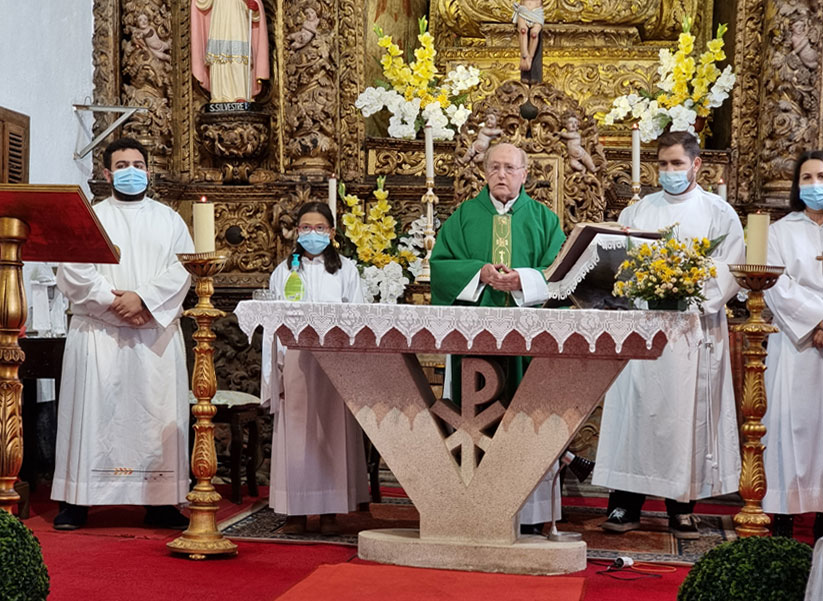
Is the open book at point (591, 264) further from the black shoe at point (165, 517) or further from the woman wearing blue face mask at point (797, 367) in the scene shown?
the black shoe at point (165, 517)

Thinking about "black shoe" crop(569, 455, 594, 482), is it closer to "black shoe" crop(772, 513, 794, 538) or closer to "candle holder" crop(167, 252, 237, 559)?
"black shoe" crop(772, 513, 794, 538)

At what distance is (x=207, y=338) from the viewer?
5.77m

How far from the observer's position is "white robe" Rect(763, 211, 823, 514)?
639cm

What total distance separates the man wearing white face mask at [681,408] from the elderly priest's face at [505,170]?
1.00m

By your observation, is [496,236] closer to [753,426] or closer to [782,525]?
[753,426]

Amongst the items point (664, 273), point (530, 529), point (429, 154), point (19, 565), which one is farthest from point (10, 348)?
point (429, 154)

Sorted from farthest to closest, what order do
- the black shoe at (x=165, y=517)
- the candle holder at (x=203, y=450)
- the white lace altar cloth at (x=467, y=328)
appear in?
the black shoe at (x=165, y=517) < the candle holder at (x=203, y=450) < the white lace altar cloth at (x=467, y=328)

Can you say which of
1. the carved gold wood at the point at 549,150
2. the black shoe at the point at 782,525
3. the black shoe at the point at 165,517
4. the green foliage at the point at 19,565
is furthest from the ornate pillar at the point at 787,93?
the green foliage at the point at 19,565

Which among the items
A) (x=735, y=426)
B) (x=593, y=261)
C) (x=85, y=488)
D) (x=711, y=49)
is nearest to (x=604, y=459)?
(x=735, y=426)

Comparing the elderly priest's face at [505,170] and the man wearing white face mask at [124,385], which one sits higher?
the elderly priest's face at [505,170]

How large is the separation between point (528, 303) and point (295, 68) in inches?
152

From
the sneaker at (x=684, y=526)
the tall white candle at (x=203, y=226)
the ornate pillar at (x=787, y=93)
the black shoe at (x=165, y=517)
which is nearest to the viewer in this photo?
the tall white candle at (x=203, y=226)

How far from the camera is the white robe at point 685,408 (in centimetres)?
654

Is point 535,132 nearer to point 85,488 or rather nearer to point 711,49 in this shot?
point 711,49
